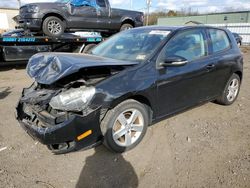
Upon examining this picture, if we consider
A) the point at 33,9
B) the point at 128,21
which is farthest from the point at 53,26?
the point at 128,21

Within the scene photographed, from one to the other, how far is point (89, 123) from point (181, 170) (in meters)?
1.25

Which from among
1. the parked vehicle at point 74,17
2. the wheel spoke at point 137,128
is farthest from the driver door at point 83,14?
the wheel spoke at point 137,128

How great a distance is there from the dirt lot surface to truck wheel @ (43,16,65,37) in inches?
213

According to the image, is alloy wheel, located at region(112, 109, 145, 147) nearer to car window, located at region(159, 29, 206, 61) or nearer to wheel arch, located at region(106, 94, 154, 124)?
wheel arch, located at region(106, 94, 154, 124)

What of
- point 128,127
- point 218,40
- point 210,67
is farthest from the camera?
point 218,40

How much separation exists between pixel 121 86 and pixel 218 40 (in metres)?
2.51

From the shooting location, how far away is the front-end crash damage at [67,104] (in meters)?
2.61

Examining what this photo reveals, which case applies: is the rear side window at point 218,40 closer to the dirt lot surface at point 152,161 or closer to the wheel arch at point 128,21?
the dirt lot surface at point 152,161

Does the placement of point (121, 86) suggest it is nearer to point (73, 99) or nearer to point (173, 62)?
point (73, 99)

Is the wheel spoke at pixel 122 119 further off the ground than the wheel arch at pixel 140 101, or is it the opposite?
the wheel arch at pixel 140 101

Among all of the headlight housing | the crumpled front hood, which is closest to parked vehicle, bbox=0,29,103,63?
the headlight housing

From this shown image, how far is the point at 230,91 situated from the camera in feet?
15.7

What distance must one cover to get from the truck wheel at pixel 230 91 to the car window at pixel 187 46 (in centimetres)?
113

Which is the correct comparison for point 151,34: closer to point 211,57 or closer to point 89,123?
point 211,57
